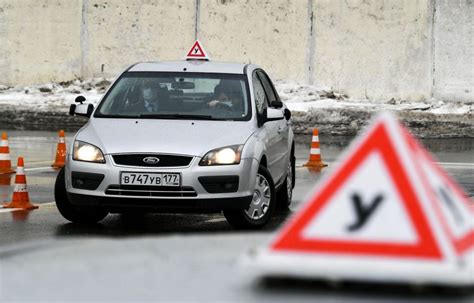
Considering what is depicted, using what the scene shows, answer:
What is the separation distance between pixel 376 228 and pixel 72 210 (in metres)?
7.26

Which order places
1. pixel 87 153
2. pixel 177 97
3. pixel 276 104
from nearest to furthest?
pixel 87 153, pixel 177 97, pixel 276 104

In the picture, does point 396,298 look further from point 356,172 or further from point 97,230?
point 97,230

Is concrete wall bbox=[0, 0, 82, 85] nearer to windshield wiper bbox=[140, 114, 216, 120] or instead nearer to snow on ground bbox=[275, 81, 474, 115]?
snow on ground bbox=[275, 81, 474, 115]

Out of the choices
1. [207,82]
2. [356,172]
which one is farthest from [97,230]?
[356,172]

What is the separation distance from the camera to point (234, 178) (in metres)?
10.5

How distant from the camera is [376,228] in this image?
4.20m

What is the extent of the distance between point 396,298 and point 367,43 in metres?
28.2

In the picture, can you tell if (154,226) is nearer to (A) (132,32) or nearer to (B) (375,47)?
(B) (375,47)

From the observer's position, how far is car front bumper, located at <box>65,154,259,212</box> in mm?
10312

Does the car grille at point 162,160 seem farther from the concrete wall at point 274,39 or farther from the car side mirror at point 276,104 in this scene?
the concrete wall at point 274,39

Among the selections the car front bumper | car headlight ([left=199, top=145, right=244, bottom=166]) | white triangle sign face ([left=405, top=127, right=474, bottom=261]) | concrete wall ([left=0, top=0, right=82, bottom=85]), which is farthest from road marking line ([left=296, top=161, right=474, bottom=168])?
concrete wall ([left=0, top=0, right=82, bottom=85])

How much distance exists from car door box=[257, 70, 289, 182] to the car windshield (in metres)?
0.61

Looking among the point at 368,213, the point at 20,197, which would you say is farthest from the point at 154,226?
the point at 368,213

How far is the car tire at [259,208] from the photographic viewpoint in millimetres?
10750
